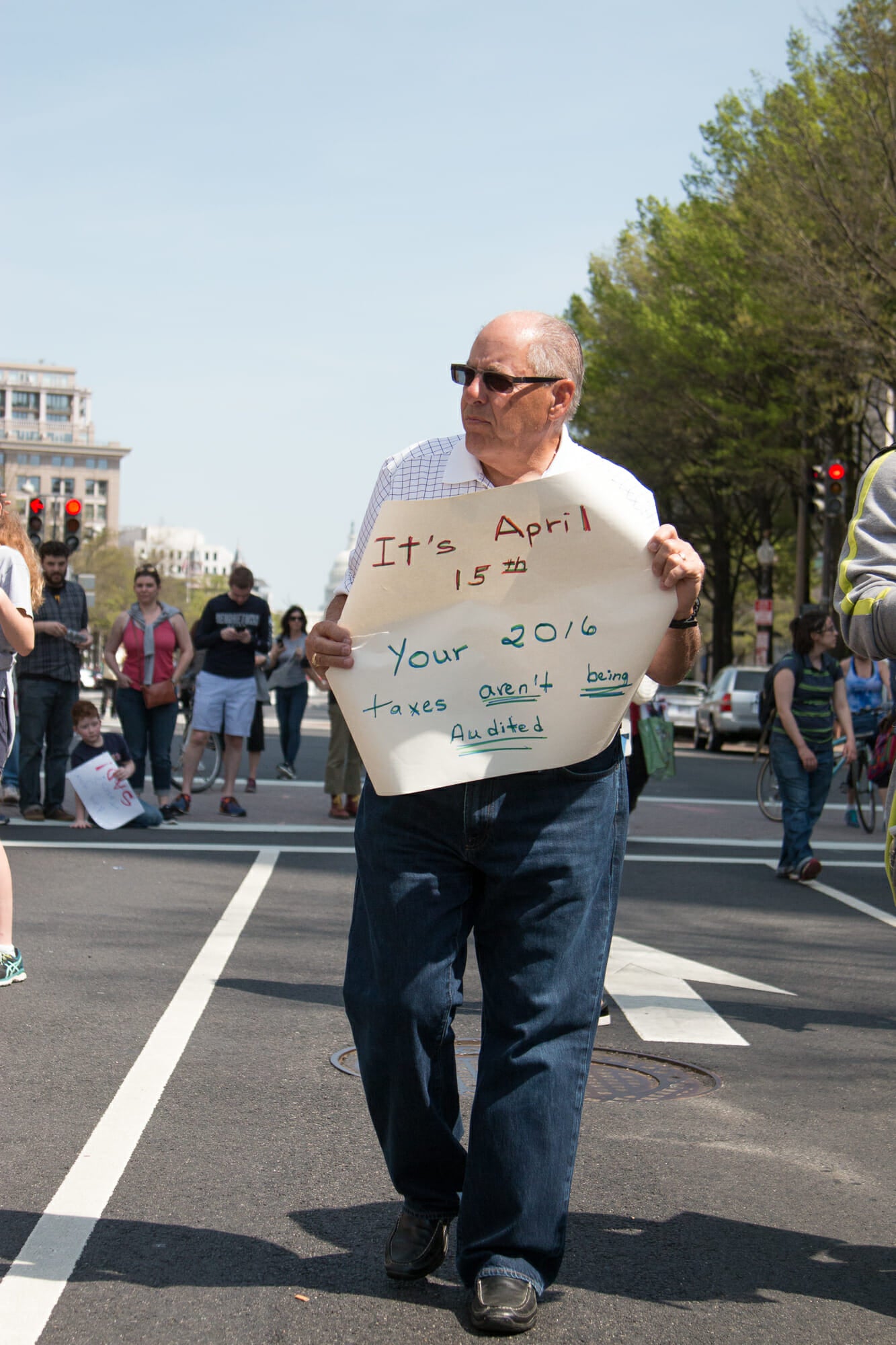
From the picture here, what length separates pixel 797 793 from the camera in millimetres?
10398

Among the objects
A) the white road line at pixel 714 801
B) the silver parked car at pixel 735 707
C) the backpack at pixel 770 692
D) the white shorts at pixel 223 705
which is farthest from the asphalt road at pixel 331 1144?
the silver parked car at pixel 735 707

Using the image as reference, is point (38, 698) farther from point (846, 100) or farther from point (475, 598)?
point (846, 100)

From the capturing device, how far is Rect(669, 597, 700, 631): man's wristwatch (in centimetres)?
339

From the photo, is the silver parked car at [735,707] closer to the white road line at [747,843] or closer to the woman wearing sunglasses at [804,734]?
the white road line at [747,843]

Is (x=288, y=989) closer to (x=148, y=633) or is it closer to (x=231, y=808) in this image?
(x=231, y=808)

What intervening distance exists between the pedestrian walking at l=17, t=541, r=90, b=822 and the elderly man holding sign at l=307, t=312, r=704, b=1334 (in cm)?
912

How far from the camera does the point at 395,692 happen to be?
134 inches

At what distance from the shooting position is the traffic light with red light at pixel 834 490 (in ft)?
77.7

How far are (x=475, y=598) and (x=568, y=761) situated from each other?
1.30 ft

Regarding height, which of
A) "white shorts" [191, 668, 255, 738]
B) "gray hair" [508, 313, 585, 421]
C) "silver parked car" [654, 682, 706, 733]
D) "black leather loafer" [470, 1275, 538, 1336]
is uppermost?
"gray hair" [508, 313, 585, 421]

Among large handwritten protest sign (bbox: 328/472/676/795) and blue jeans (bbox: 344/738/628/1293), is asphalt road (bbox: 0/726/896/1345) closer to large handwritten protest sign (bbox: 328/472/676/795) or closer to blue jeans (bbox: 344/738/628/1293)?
blue jeans (bbox: 344/738/628/1293)

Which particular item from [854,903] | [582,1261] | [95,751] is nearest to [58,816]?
[95,751]

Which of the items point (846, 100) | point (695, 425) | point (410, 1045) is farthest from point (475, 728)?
point (695, 425)

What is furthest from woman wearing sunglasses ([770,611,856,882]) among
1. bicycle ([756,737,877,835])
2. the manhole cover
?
the manhole cover
